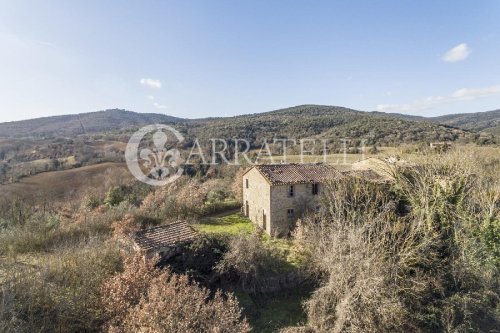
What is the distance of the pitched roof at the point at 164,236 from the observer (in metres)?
15.8

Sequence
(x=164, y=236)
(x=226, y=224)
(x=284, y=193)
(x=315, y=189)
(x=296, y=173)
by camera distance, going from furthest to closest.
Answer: (x=226, y=224) < (x=296, y=173) < (x=315, y=189) < (x=284, y=193) < (x=164, y=236)

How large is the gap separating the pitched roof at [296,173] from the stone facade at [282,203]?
260 mm

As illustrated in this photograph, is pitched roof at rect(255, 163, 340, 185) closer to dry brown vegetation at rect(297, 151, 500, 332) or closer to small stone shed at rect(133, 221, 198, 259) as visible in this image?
dry brown vegetation at rect(297, 151, 500, 332)

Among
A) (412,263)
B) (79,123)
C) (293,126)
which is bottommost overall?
(412,263)

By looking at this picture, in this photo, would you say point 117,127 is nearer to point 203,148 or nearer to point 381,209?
point 203,148

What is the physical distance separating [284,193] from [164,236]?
10.2 metres

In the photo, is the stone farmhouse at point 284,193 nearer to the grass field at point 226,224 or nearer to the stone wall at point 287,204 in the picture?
the stone wall at point 287,204

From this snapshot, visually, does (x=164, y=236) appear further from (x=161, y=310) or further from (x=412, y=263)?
(x=412, y=263)

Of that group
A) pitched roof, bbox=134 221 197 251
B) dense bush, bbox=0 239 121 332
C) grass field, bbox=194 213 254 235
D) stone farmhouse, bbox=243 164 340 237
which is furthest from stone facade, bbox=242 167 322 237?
dense bush, bbox=0 239 121 332

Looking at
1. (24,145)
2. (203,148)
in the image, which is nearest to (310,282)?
(203,148)

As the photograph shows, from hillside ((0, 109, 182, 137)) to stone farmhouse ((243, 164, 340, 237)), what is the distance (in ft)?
239

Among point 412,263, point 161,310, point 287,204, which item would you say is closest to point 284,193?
point 287,204

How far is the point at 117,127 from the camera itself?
93125mm

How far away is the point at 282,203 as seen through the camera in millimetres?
23656
